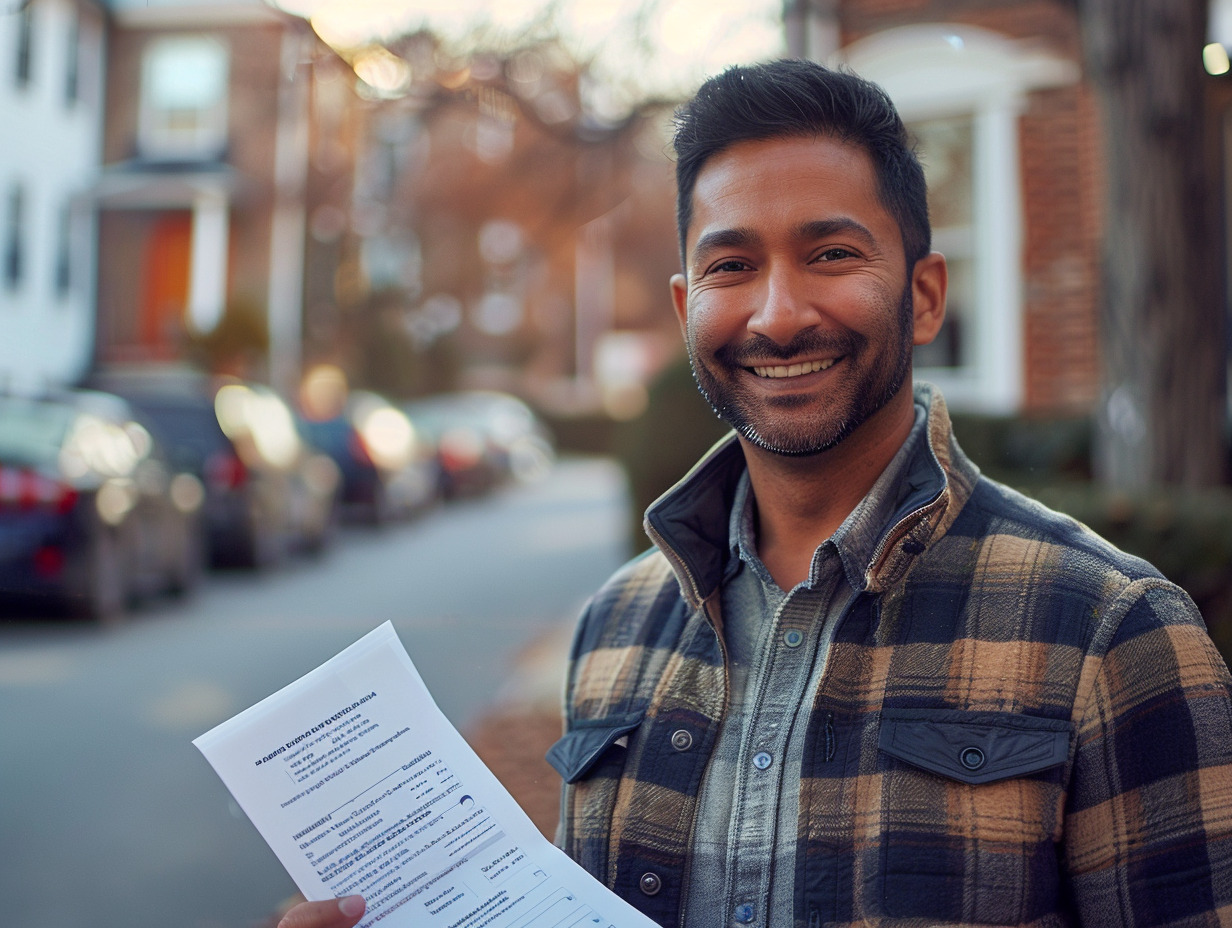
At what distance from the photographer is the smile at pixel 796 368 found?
63.6 inches


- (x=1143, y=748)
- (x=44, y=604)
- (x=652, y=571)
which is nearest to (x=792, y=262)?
(x=652, y=571)

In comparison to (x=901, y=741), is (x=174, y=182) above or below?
above

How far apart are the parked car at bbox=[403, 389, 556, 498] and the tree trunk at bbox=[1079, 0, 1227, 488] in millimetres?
16324

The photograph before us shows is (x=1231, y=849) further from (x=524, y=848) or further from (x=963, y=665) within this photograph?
(x=524, y=848)

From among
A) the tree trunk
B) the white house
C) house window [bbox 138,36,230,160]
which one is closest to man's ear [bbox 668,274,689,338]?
the white house

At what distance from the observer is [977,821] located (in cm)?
139

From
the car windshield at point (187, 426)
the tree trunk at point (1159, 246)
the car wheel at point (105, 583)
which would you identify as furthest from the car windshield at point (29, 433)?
the tree trunk at point (1159, 246)

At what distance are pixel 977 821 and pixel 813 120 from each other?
919 millimetres

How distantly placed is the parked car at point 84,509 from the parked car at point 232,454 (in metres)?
1.26

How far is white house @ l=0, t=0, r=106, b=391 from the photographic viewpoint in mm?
5742

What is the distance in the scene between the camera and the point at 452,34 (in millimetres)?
5379

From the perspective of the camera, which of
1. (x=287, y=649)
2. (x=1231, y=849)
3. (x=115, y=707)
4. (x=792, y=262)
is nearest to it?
(x=1231, y=849)

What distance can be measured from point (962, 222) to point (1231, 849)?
955 centimetres

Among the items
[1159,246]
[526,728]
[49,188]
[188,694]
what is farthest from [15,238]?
[1159,246]
